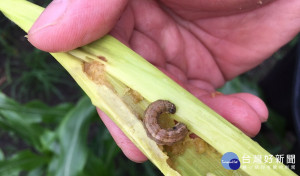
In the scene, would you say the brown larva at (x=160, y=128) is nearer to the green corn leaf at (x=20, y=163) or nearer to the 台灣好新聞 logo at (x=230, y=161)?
the 台灣好新聞 logo at (x=230, y=161)

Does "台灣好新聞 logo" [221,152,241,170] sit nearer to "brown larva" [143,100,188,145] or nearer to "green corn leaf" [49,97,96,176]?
"brown larva" [143,100,188,145]

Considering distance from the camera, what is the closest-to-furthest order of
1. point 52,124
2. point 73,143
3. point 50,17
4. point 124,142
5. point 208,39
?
point 50,17 → point 124,142 → point 73,143 → point 208,39 → point 52,124

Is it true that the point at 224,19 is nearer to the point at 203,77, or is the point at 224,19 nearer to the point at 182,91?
the point at 203,77

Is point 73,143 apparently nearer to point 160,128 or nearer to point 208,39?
point 160,128

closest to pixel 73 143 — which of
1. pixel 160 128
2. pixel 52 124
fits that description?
pixel 160 128

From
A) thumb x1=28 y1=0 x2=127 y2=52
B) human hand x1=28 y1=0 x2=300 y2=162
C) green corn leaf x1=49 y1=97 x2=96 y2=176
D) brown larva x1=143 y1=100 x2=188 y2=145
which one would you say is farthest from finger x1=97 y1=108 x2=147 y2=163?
green corn leaf x1=49 y1=97 x2=96 y2=176

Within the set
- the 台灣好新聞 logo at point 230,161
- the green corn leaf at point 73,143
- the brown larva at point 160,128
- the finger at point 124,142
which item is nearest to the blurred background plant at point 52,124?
the green corn leaf at point 73,143

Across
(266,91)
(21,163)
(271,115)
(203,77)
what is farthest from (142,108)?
(266,91)
